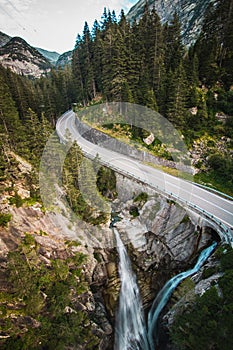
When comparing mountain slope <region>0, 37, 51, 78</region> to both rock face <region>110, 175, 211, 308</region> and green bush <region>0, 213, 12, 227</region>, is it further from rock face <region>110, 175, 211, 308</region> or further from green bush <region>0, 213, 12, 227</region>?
rock face <region>110, 175, 211, 308</region>

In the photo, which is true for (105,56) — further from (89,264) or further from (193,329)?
(193,329)

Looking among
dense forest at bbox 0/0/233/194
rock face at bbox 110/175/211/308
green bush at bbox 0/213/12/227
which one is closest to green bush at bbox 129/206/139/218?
rock face at bbox 110/175/211/308

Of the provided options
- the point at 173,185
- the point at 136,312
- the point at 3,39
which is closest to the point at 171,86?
the point at 173,185

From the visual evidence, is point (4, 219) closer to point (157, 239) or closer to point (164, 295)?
point (157, 239)

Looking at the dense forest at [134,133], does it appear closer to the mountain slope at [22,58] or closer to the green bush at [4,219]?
the green bush at [4,219]

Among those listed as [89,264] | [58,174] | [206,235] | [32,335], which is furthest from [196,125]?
[32,335]

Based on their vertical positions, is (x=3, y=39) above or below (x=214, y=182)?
above

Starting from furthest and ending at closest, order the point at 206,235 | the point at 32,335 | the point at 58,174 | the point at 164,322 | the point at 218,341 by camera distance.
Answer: the point at 58,174 → the point at 206,235 → the point at 164,322 → the point at 32,335 → the point at 218,341
